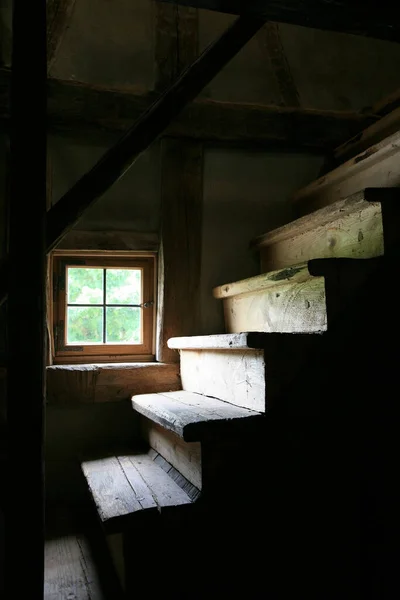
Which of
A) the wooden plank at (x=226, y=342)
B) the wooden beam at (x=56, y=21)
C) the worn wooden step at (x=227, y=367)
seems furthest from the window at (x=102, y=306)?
the wooden beam at (x=56, y=21)

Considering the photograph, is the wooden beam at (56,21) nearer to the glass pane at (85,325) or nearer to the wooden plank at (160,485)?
the glass pane at (85,325)

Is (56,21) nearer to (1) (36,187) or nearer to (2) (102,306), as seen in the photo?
(2) (102,306)

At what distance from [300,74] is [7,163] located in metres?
1.87

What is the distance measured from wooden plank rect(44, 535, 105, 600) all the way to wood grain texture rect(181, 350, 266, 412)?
2.90 feet

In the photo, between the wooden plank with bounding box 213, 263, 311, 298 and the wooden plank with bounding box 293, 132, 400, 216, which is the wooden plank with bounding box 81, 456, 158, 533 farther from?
the wooden plank with bounding box 293, 132, 400, 216

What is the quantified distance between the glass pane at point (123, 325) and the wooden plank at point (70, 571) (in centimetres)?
106

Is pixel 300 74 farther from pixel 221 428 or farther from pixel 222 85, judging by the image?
pixel 221 428

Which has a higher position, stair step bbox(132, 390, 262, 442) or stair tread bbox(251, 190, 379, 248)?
stair tread bbox(251, 190, 379, 248)

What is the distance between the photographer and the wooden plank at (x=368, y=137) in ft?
8.34

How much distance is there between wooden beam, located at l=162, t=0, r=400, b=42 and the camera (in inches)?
71.9

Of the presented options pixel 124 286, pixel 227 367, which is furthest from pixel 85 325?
pixel 227 367

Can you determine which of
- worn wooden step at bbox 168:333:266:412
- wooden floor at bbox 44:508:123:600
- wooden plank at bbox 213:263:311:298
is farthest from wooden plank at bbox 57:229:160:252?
wooden floor at bbox 44:508:123:600

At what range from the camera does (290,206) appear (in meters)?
3.14

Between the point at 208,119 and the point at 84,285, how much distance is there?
3.95 feet
